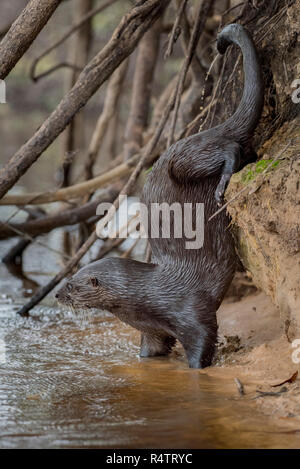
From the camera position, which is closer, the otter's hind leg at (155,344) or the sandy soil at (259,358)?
the sandy soil at (259,358)

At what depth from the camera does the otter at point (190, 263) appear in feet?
9.66

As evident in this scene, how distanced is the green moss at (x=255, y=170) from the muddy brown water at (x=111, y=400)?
0.82 m

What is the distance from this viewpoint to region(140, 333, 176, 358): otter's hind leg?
321cm

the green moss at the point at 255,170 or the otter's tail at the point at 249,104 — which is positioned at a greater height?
the otter's tail at the point at 249,104

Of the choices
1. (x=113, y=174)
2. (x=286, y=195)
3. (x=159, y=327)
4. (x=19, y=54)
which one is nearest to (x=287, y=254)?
(x=286, y=195)

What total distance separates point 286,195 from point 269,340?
977mm

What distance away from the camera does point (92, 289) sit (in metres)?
3.07

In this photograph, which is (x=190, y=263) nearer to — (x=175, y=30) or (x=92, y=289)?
(x=92, y=289)

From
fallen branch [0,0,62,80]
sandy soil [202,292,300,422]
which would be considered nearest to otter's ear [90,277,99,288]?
sandy soil [202,292,300,422]

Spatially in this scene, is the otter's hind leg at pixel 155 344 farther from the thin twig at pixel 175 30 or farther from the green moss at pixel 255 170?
the thin twig at pixel 175 30

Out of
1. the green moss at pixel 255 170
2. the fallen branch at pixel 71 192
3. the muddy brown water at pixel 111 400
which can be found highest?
the green moss at pixel 255 170

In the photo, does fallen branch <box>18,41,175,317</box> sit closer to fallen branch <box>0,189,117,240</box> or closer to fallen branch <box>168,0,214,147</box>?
fallen branch <box>168,0,214,147</box>

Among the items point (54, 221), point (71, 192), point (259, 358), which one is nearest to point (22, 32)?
point (259, 358)

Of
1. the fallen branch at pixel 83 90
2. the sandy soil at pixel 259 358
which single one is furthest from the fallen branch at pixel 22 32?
the sandy soil at pixel 259 358
